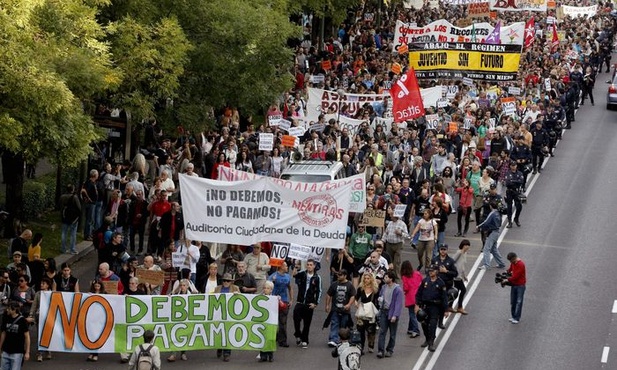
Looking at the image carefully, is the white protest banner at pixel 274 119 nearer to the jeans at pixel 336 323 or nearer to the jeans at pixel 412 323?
the jeans at pixel 412 323

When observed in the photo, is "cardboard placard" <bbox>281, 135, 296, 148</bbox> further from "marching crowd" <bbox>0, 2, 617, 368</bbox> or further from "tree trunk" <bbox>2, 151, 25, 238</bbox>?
"tree trunk" <bbox>2, 151, 25, 238</bbox>

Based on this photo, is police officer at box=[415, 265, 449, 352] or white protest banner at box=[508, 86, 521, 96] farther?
white protest banner at box=[508, 86, 521, 96]

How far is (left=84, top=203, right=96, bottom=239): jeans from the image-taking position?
3152 centimetres

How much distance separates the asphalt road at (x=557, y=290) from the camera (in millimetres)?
24609

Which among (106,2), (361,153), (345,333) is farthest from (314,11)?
(345,333)

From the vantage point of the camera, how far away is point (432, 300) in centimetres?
2469

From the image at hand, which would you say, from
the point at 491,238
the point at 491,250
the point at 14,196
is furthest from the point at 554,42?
the point at 14,196

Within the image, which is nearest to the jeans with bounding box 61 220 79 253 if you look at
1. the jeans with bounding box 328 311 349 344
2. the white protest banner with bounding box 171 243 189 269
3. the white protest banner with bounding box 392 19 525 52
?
the white protest banner with bounding box 171 243 189 269

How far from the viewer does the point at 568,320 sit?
2672 centimetres

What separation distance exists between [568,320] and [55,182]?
1347 centimetres

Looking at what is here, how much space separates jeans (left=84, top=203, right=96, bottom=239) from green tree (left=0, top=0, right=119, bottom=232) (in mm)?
3382

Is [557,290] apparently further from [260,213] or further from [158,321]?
[158,321]

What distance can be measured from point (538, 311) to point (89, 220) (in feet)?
30.7

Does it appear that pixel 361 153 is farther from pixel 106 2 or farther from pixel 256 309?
pixel 256 309
